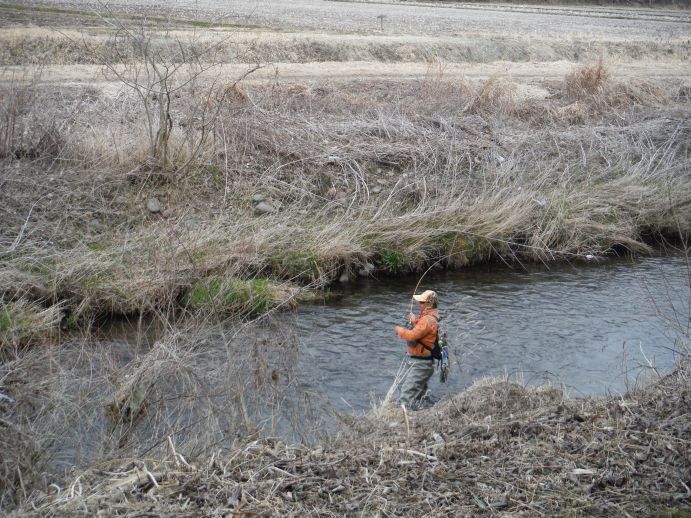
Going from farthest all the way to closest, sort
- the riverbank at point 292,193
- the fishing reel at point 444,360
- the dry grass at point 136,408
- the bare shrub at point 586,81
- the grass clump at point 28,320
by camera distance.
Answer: the bare shrub at point 586,81 → the riverbank at point 292,193 → the grass clump at point 28,320 → the fishing reel at point 444,360 → the dry grass at point 136,408

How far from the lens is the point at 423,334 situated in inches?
353

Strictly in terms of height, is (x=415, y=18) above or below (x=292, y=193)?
above

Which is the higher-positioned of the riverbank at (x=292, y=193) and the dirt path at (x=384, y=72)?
the dirt path at (x=384, y=72)

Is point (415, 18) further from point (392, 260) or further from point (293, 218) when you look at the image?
point (392, 260)

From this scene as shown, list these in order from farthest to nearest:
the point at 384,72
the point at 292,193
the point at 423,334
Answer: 1. the point at 384,72
2. the point at 292,193
3. the point at 423,334

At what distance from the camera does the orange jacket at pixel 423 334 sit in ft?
29.4

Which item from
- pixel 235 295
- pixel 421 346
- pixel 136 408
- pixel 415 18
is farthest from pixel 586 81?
pixel 136 408

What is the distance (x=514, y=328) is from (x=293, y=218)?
4.36 meters

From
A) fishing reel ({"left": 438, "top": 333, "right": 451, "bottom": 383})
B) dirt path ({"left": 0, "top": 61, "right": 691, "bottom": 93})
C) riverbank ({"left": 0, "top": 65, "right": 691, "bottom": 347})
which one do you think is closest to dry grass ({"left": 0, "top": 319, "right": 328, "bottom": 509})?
fishing reel ({"left": 438, "top": 333, "right": 451, "bottom": 383})

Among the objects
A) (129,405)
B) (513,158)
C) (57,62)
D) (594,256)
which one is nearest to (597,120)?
(513,158)

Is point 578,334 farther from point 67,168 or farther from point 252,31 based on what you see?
point 252,31

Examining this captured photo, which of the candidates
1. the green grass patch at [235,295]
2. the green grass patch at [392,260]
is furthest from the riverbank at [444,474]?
the green grass patch at [392,260]

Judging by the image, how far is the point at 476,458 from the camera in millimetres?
5645

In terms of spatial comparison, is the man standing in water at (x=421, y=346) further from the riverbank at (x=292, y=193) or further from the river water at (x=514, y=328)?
the riverbank at (x=292, y=193)
